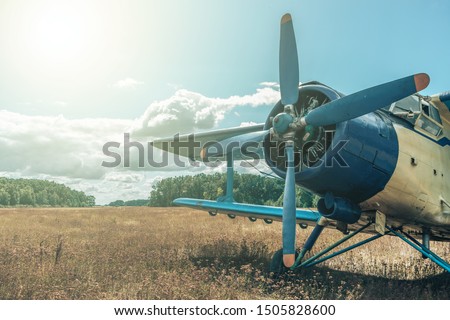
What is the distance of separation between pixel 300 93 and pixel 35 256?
564 cm

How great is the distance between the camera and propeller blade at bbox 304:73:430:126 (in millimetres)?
4941

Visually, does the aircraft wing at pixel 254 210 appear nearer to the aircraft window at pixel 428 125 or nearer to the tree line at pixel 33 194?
the aircraft window at pixel 428 125

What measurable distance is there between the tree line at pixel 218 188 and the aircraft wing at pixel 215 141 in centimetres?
3124

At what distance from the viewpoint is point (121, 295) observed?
18.8ft

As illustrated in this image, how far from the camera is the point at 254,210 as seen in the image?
916cm

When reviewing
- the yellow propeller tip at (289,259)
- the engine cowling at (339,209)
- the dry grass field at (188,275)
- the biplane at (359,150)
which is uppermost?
the biplane at (359,150)

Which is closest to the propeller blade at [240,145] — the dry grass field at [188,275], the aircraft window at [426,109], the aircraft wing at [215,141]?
the aircraft wing at [215,141]

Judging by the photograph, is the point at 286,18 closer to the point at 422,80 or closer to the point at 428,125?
the point at 422,80

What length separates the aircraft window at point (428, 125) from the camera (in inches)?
257

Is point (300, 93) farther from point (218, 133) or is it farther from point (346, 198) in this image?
point (218, 133)

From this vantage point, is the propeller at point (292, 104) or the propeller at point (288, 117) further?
the propeller at point (288, 117)

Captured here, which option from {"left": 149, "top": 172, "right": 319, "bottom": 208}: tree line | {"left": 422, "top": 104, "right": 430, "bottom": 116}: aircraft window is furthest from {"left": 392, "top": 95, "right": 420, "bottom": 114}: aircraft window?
{"left": 149, "top": 172, "right": 319, "bottom": 208}: tree line

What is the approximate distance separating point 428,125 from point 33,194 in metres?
97.5

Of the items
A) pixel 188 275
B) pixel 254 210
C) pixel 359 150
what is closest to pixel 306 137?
pixel 359 150
